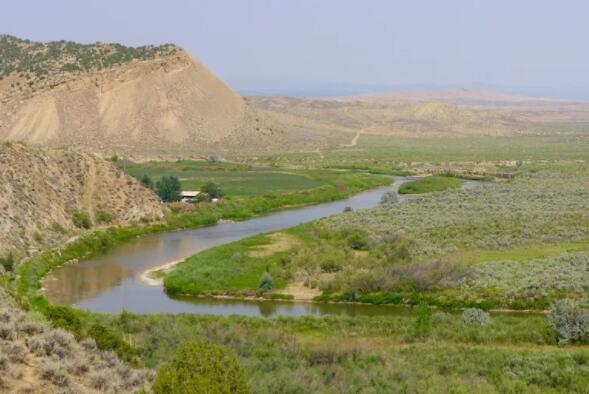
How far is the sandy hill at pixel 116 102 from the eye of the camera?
8119 cm

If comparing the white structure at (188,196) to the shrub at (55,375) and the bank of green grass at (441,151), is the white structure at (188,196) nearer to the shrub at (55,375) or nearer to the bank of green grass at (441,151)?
the bank of green grass at (441,151)

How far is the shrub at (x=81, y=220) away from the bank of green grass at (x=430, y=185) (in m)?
25.4

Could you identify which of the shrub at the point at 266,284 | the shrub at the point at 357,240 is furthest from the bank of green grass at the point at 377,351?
the shrub at the point at 357,240

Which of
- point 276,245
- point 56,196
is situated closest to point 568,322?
point 276,245

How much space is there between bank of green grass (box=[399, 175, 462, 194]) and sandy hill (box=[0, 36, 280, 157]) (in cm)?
3062

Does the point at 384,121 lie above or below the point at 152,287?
above

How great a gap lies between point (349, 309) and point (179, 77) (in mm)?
70072

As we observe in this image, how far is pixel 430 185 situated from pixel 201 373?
48.1m

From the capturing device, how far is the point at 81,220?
3991 cm

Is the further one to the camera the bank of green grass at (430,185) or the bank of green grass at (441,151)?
the bank of green grass at (441,151)

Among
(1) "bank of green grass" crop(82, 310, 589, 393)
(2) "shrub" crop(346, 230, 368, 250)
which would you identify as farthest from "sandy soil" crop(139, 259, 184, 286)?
(2) "shrub" crop(346, 230, 368, 250)

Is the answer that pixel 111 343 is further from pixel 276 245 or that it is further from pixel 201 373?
pixel 276 245

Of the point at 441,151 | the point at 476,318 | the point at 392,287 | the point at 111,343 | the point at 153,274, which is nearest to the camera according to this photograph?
the point at 111,343

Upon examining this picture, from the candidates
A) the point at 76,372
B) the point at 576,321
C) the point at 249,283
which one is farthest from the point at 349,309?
the point at 76,372
